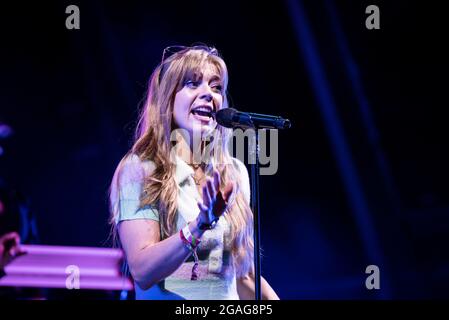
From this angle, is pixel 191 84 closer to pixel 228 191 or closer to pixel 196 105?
pixel 196 105

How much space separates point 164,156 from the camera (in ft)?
7.00

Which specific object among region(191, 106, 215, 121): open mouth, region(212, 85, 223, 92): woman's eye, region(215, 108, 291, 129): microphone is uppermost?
region(212, 85, 223, 92): woman's eye

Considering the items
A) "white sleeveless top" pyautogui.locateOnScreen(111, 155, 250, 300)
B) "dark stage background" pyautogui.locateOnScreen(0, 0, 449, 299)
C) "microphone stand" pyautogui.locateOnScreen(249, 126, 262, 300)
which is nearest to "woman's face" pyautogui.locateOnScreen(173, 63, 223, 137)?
"white sleeveless top" pyautogui.locateOnScreen(111, 155, 250, 300)

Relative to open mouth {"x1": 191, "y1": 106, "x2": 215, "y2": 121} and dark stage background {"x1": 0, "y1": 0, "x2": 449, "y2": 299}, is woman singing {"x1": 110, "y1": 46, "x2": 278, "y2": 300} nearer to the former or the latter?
open mouth {"x1": 191, "y1": 106, "x2": 215, "y2": 121}

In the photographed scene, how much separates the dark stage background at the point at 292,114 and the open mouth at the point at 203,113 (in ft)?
5.95

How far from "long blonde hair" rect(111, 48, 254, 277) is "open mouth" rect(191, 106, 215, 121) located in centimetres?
10

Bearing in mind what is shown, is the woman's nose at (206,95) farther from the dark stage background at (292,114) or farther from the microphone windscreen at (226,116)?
the dark stage background at (292,114)

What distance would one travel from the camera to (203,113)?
2.17 m

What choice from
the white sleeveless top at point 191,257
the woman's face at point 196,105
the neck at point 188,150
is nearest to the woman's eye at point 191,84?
the woman's face at point 196,105

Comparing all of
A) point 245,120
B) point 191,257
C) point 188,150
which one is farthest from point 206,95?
point 191,257

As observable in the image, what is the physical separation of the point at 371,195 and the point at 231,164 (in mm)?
2100

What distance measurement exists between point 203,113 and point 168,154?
0.62ft

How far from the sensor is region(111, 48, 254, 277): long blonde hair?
2.01 m
